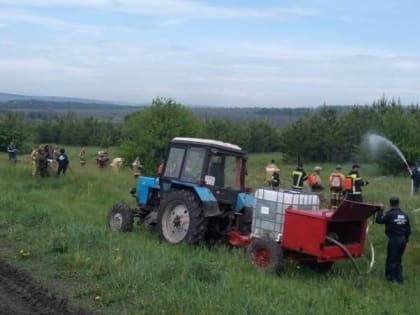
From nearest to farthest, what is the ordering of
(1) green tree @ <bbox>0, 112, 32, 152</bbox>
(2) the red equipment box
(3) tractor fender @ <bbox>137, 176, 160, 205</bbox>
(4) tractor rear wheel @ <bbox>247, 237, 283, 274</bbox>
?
1. (2) the red equipment box
2. (4) tractor rear wheel @ <bbox>247, 237, 283, 274</bbox>
3. (3) tractor fender @ <bbox>137, 176, 160, 205</bbox>
4. (1) green tree @ <bbox>0, 112, 32, 152</bbox>

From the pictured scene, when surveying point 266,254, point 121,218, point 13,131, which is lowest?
point 13,131

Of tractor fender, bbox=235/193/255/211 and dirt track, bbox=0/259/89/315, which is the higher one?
tractor fender, bbox=235/193/255/211

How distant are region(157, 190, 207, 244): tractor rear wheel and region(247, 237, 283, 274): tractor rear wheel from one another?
1207 millimetres

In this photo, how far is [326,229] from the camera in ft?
35.3

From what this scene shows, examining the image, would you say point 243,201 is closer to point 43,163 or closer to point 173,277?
point 173,277

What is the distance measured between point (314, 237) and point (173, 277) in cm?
279

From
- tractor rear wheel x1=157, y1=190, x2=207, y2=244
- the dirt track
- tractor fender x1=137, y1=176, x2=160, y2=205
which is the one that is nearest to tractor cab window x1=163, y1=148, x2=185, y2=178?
tractor rear wheel x1=157, y1=190, x2=207, y2=244

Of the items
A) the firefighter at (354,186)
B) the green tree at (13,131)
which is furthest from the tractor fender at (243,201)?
the green tree at (13,131)

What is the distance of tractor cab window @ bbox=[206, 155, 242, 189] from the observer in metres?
12.8

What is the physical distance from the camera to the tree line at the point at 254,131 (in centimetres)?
5575

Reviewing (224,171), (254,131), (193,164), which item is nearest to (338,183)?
(224,171)

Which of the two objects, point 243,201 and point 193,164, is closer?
point 243,201

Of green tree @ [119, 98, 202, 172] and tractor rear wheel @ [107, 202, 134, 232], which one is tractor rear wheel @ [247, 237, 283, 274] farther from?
green tree @ [119, 98, 202, 172]

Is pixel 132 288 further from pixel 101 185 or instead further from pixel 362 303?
pixel 101 185
